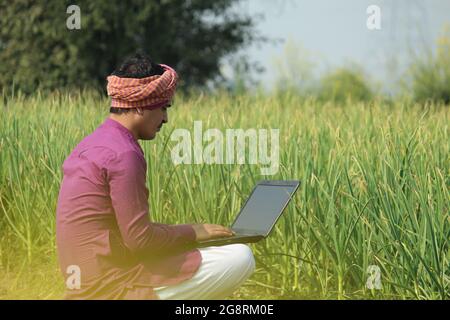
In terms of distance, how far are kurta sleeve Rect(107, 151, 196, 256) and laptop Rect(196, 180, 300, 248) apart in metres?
0.25

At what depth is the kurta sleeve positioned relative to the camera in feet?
9.05

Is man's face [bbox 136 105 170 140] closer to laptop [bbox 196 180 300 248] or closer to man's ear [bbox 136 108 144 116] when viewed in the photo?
man's ear [bbox 136 108 144 116]

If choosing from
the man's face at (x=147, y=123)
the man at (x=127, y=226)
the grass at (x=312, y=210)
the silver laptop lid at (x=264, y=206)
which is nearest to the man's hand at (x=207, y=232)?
the man at (x=127, y=226)

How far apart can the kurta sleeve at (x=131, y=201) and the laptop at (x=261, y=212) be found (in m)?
0.25

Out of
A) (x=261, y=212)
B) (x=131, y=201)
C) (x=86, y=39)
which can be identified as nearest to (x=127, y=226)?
(x=131, y=201)

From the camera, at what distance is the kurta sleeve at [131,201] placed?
2760mm

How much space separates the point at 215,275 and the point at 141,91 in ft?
2.14

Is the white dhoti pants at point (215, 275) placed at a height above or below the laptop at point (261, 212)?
below

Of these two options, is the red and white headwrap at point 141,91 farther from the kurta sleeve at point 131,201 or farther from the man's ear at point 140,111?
the kurta sleeve at point 131,201

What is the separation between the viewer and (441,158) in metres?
4.41

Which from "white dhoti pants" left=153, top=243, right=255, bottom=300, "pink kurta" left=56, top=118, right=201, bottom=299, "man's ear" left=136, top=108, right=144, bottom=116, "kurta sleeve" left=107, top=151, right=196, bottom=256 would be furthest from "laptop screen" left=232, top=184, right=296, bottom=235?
"man's ear" left=136, top=108, right=144, bottom=116

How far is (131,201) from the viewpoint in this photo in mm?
2756

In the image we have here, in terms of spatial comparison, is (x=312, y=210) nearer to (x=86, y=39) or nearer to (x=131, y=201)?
(x=131, y=201)
